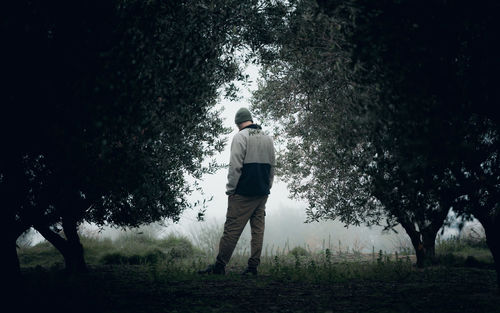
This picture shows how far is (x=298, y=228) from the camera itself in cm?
7494

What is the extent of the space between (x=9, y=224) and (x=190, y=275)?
3606 mm

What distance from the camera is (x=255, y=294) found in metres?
6.74

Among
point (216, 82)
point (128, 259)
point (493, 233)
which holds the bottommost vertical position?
point (128, 259)

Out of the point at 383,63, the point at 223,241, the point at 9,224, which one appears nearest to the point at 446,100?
the point at 383,63

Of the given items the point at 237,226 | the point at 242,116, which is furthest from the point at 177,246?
the point at 242,116

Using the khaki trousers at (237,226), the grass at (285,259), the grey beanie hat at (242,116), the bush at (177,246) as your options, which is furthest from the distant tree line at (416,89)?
the bush at (177,246)

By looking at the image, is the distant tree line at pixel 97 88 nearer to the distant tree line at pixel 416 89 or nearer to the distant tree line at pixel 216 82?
the distant tree line at pixel 216 82

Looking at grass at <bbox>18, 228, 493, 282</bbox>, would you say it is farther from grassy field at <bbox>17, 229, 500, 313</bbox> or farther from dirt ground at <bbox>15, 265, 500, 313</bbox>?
dirt ground at <bbox>15, 265, 500, 313</bbox>

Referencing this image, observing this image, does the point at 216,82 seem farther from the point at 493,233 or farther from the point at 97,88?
the point at 493,233

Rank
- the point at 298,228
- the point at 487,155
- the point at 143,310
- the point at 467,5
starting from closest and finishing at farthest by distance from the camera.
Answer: the point at 467,5
the point at 143,310
the point at 487,155
the point at 298,228

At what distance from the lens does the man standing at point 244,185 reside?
8.84 metres

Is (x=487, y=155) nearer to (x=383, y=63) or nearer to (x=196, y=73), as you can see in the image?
(x=383, y=63)

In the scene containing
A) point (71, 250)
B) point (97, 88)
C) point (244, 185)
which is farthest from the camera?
point (71, 250)

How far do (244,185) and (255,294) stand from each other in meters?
2.69
